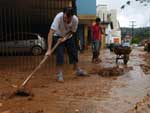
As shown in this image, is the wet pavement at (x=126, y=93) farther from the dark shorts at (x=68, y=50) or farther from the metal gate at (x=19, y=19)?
the metal gate at (x=19, y=19)

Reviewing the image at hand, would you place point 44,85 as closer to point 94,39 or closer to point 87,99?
point 87,99

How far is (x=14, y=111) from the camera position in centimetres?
712

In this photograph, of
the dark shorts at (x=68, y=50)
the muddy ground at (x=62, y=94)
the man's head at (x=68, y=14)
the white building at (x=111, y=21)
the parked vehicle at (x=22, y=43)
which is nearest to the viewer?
the muddy ground at (x=62, y=94)

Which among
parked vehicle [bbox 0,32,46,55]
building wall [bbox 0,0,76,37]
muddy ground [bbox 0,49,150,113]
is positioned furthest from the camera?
parked vehicle [bbox 0,32,46,55]

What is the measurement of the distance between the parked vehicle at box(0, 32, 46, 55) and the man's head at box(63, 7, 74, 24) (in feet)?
23.6

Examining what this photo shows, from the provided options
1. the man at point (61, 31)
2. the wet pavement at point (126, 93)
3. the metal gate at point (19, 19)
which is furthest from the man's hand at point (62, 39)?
the metal gate at point (19, 19)

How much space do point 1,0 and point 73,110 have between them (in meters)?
11.1

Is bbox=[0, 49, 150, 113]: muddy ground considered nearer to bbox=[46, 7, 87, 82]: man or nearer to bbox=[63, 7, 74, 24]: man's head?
bbox=[46, 7, 87, 82]: man

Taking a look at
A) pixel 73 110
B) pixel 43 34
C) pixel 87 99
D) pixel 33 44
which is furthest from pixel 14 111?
pixel 33 44

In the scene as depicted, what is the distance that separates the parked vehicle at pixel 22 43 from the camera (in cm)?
1862

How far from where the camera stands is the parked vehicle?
1862cm

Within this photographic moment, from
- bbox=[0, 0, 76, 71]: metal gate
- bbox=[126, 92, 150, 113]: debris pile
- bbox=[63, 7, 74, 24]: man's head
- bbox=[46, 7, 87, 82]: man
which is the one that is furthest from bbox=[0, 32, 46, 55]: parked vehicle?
bbox=[126, 92, 150, 113]: debris pile

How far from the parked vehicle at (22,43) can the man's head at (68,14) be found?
23.6 feet

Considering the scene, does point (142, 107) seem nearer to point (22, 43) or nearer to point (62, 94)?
point (62, 94)
